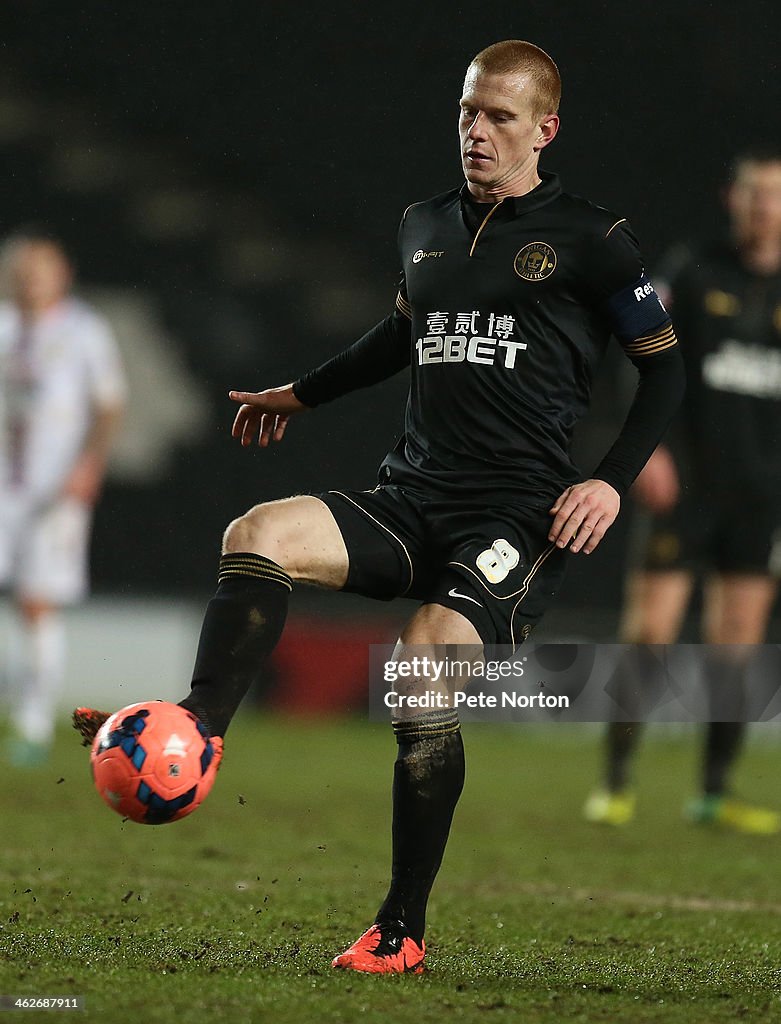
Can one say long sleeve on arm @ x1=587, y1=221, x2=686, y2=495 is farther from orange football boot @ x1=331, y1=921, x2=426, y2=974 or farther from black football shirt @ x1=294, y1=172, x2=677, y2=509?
orange football boot @ x1=331, y1=921, x2=426, y2=974

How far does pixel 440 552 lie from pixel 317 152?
9.43 metres

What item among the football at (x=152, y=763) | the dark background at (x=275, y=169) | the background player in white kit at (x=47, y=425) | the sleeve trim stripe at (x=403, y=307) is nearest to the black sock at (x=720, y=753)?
the sleeve trim stripe at (x=403, y=307)

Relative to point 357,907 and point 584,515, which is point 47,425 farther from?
point 584,515

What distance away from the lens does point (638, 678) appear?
24.6 feet

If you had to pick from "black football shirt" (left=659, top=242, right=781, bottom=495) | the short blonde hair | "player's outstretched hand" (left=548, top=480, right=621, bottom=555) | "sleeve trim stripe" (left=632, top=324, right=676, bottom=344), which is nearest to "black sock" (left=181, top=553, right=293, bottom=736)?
"player's outstretched hand" (left=548, top=480, right=621, bottom=555)

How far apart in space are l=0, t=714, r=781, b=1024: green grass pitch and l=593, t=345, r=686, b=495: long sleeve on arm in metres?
1.13

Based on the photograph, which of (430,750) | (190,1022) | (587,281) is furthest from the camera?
(587,281)

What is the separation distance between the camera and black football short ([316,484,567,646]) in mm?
3244

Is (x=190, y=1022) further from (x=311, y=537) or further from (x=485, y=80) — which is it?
(x=485, y=80)

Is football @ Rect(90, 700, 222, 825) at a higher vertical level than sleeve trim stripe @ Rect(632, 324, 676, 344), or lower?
lower

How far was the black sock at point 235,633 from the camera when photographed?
3.07 meters

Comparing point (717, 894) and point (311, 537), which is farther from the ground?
point (311, 537)

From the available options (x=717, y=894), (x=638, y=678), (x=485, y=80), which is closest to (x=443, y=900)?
(x=717, y=894)

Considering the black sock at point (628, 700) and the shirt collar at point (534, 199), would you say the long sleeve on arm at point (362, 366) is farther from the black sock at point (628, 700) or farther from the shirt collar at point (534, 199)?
the black sock at point (628, 700)
